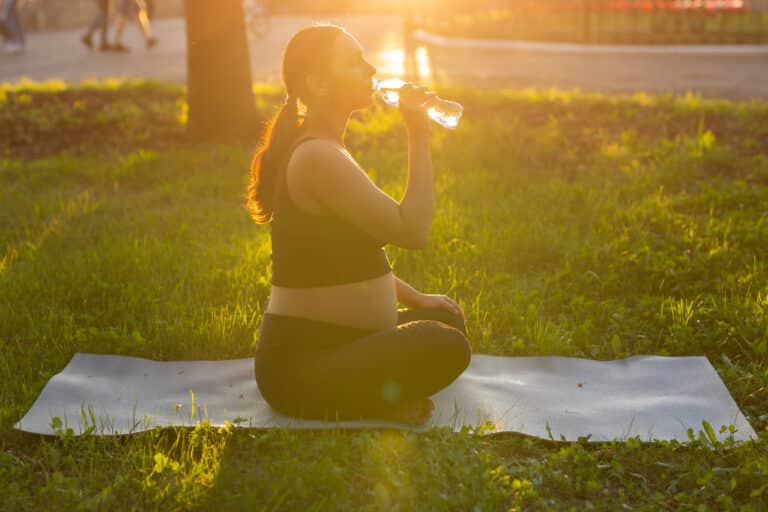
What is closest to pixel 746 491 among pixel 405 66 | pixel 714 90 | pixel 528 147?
pixel 528 147

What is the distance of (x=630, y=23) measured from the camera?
17625mm

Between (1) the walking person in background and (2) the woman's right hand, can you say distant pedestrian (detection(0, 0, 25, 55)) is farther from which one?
(2) the woman's right hand

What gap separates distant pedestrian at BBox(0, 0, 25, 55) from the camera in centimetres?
1861

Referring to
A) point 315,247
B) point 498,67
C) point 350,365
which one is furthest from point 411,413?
point 498,67

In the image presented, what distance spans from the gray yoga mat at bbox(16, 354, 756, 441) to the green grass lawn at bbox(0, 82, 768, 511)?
11cm

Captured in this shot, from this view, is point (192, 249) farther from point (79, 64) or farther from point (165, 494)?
point (79, 64)

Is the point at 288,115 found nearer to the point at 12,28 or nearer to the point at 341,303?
the point at 341,303

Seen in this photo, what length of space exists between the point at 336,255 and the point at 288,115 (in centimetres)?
61

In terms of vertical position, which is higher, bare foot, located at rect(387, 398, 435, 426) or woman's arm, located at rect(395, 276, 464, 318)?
woman's arm, located at rect(395, 276, 464, 318)

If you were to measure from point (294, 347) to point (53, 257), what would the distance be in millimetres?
2849

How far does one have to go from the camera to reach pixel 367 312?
12.8 ft

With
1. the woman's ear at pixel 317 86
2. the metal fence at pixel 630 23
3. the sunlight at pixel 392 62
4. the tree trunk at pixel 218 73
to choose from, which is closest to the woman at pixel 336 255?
the woman's ear at pixel 317 86

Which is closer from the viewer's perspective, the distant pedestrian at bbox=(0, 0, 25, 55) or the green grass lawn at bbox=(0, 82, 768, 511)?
the green grass lawn at bbox=(0, 82, 768, 511)

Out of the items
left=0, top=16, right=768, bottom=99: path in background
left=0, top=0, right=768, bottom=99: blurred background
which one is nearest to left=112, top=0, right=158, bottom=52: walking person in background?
left=0, top=16, right=768, bottom=99: path in background
